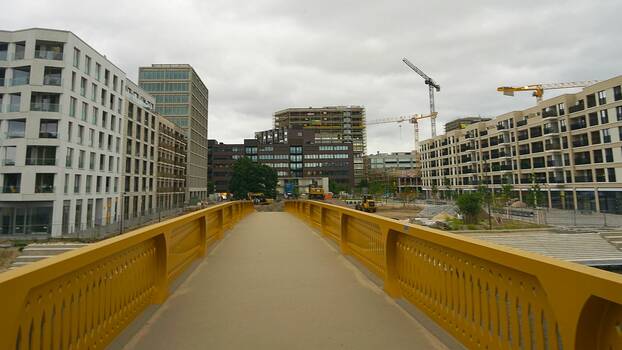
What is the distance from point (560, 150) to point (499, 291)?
5956cm

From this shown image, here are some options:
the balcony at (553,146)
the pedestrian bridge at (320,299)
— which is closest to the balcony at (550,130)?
the balcony at (553,146)

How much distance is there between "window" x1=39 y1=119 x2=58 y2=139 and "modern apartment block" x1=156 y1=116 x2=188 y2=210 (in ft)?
71.9

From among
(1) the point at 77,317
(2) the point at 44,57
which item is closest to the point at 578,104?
(1) the point at 77,317

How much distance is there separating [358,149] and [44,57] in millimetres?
140830

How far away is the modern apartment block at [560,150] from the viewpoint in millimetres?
40062

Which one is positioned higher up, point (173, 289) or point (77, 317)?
point (77, 317)

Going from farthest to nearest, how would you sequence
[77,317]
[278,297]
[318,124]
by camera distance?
1. [318,124]
2. [278,297]
3. [77,317]

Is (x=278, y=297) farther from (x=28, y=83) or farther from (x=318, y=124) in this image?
(x=318, y=124)

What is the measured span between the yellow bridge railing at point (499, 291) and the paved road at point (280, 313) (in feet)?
1.15

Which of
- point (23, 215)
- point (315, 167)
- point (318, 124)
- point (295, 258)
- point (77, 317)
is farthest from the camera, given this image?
point (318, 124)

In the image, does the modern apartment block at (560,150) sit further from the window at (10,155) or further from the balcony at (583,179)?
the window at (10,155)

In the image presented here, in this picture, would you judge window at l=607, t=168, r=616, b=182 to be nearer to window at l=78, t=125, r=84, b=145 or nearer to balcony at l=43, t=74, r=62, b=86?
window at l=78, t=125, r=84, b=145

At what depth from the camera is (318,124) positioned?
15638 cm

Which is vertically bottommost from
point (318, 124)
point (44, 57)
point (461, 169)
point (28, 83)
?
point (461, 169)
